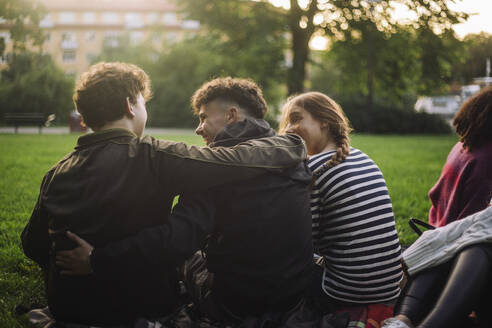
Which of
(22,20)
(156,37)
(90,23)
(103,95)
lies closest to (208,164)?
(103,95)

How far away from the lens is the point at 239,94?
8.56 feet

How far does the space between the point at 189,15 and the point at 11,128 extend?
1008cm

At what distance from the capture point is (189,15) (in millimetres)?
21469

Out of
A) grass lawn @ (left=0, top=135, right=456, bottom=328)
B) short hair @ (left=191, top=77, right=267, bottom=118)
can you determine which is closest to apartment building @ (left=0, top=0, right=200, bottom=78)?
grass lawn @ (left=0, top=135, right=456, bottom=328)

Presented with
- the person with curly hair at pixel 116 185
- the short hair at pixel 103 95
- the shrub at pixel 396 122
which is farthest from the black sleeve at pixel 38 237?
the shrub at pixel 396 122

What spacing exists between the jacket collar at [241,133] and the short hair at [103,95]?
1.64 ft

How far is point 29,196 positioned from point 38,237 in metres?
4.65

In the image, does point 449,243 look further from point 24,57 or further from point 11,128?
point 24,57

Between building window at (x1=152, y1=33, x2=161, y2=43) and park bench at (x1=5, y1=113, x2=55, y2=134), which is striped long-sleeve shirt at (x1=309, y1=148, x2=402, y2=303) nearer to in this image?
park bench at (x1=5, y1=113, x2=55, y2=134)

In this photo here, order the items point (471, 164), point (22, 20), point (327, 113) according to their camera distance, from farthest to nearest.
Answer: point (22, 20) < point (471, 164) < point (327, 113)

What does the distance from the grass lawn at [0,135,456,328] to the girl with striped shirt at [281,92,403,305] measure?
1.97 meters

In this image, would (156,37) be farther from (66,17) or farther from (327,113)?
(66,17)

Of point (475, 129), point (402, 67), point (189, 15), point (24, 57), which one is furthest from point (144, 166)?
point (24, 57)

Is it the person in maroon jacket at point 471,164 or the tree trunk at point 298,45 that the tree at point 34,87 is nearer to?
the tree trunk at point 298,45
